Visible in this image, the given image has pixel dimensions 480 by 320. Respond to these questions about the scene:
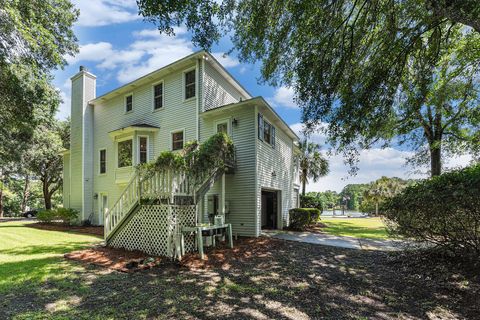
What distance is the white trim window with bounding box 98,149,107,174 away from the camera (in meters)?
16.3

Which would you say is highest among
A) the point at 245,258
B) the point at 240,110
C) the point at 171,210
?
the point at 240,110

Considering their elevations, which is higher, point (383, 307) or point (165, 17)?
point (165, 17)

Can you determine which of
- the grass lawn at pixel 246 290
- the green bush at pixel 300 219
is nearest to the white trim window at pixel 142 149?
the grass lawn at pixel 246 290

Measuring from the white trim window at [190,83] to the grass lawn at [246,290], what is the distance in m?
8.58

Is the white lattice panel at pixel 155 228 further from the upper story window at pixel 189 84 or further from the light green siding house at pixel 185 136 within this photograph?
the upper story window at pixel 189 84

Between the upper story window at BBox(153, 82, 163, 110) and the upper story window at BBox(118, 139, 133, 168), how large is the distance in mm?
2528

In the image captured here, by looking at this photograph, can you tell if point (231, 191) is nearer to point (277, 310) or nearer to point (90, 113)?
point (277, 310)

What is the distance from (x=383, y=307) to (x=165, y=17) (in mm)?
6777

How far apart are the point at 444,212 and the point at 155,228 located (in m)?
7.24

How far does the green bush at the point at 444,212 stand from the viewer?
5188 millimetres

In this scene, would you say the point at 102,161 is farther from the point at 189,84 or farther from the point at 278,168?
the point at 278,168

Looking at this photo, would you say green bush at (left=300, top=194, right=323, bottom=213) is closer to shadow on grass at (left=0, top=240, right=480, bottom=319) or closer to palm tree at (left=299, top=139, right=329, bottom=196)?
palm tree at (left=299, top=139, right=329, bottom=196)

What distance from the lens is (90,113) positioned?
Result: 56.7 feet

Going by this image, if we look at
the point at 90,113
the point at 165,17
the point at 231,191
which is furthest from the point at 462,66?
the point at 90,113
